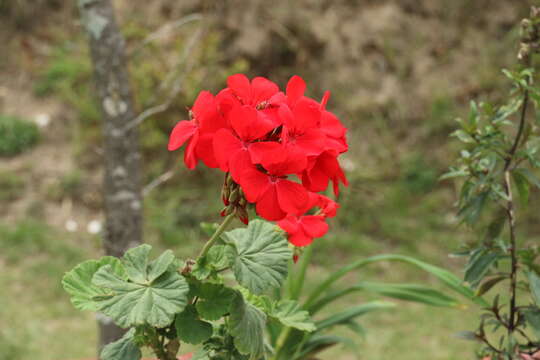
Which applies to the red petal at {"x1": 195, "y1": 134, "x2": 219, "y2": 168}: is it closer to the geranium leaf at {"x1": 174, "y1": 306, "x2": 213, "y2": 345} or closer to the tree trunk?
the geranium leaf at {"x1": 174, "y1": 306, "x2": 213, "y2": 345}

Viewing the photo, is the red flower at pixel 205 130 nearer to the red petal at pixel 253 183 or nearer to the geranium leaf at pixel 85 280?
the red petal at pixel 253 183

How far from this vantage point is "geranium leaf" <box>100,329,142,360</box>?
1.05m

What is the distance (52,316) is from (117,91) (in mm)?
1743

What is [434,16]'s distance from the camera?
16.7ft

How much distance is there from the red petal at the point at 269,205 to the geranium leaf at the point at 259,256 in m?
0.09

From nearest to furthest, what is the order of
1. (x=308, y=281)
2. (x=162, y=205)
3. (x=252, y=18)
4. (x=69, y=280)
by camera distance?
(x=69, y=280) → (x=308, y=281) → (x=162, y=205) → (x=252, y=18)

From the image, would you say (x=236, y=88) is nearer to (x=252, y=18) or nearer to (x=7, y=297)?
(x=7, y=297)

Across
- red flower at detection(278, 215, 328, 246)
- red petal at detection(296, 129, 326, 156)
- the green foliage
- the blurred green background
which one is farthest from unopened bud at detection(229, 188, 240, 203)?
the green foliage

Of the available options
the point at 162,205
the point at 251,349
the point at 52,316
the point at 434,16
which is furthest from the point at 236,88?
the point at 434,16

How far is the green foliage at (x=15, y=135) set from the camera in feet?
15.2

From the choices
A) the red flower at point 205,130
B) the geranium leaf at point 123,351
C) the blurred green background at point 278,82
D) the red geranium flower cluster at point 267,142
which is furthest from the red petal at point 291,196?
the blurred green background at point 278,82

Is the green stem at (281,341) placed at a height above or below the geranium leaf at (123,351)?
above

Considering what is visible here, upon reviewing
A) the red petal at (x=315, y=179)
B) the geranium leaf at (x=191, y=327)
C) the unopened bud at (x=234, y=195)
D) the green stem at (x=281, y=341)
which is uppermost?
the green stem at (x=281, y=341)

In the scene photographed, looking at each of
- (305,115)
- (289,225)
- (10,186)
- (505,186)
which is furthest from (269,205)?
(10,186)
